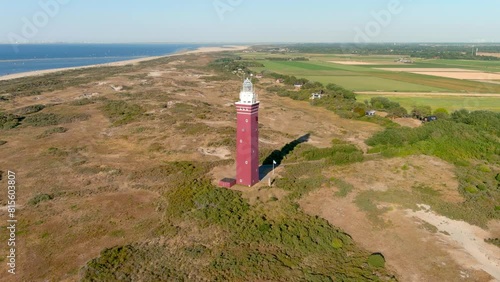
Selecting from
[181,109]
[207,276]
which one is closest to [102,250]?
[207,276]

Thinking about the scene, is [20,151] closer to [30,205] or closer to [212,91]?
[30,205]

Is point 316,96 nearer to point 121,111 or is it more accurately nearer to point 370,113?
point 370,113

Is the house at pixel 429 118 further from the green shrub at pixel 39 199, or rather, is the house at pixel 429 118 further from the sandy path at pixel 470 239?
the green shrub at pixel 39 199

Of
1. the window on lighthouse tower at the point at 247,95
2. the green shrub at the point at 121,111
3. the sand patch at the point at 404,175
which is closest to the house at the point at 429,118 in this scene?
the sand patch at the point at 404,175

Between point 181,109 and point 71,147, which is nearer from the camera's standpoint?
point 71,147

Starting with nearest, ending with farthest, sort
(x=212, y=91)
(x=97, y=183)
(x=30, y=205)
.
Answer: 1. (x=30, y=205)
2. (x=97, y=183)
3. (x=212, y=91)

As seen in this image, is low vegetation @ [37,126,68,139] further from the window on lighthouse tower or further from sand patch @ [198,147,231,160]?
the window on lighthouse tower
